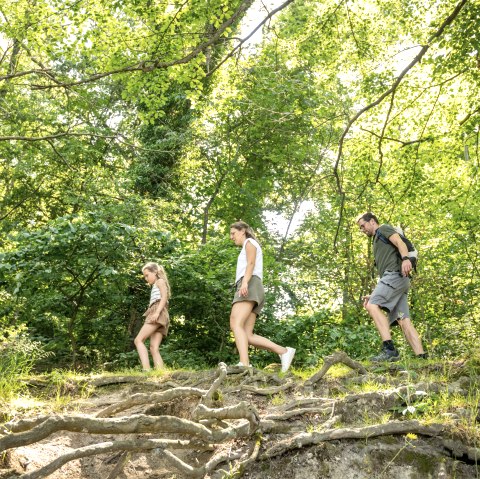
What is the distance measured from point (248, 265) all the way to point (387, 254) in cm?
173

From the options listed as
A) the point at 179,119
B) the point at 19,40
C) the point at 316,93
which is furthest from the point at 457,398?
the point at 179,119

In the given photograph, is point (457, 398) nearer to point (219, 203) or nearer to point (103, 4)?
point (103, 4)

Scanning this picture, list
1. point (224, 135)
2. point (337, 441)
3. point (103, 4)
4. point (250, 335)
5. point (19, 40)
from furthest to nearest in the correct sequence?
point (224, 135) → point (19, 40) → point (103, 4) → point (250, 335) → point (337, 441)

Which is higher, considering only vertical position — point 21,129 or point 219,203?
point 21,129

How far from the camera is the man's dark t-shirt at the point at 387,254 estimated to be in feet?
22.4

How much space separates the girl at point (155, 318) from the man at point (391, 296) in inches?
115

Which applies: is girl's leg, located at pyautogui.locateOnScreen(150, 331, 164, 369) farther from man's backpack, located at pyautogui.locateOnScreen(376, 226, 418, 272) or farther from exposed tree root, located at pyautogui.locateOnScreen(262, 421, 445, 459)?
exposed tree root, located at pyautogui.locateOnScreen(262, 421, 445, 459)

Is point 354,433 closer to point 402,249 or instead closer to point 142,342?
point 402,249

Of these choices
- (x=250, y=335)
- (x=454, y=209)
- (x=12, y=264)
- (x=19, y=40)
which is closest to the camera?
(x=250, y=335)

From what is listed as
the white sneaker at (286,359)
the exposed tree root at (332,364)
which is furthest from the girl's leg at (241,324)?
the exposed tree root at (332,364)

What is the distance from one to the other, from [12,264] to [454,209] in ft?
31.0

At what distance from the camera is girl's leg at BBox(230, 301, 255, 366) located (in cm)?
670

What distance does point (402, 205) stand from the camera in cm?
1288

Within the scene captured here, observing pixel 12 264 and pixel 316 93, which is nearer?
pixel 12 264
